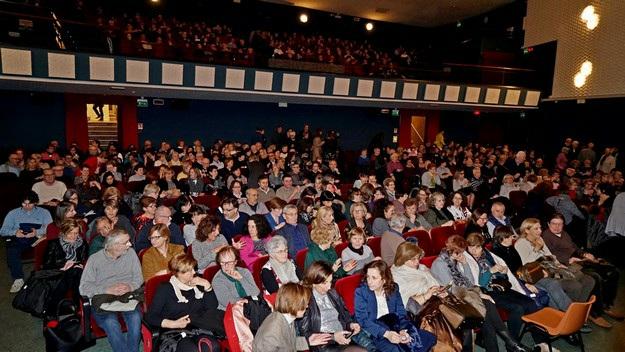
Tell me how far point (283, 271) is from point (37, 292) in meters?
2.29

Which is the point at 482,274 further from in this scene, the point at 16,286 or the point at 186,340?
the point at 16,286

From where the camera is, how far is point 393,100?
516 inches

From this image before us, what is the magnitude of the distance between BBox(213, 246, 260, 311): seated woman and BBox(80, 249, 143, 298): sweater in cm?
88

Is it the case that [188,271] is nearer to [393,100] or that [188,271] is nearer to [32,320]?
[32,320]

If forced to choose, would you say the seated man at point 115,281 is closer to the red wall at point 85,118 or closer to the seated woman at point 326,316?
the seated woman at point 326,316

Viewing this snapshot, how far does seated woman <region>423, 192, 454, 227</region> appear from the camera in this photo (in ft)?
20.6

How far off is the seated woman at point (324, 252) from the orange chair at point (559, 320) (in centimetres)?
183

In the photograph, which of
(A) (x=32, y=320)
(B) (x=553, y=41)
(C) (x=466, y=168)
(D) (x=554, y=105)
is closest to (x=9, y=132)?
(A) (x=32, y=320)

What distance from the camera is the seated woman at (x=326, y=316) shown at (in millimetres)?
3410

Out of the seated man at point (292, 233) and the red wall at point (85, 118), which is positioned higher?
the red wall at point (85, 118)

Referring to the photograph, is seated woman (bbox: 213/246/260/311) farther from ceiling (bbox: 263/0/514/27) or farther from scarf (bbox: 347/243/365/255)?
ceiling (bbox: 263/0/514/27)

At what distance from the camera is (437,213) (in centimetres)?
634

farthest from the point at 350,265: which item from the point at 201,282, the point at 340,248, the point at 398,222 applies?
the point at 201,282

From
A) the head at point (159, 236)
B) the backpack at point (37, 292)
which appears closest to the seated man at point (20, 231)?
the backpack at point (37, 292)
